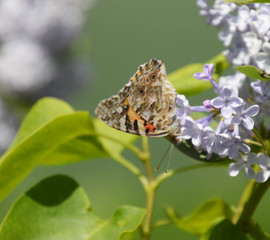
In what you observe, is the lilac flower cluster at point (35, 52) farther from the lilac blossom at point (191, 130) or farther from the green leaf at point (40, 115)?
the lilac blossom at point (191, 130)

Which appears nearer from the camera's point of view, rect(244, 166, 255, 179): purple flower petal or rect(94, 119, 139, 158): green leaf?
rect(244, 166, 255, 179): purple flower petal

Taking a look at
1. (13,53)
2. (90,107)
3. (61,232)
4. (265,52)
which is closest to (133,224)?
(61,232)

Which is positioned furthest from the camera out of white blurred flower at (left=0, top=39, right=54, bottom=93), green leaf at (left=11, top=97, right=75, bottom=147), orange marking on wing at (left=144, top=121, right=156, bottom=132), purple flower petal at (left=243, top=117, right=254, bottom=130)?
white blurred flower at (left=0, top=39, right=54, bottom=93)

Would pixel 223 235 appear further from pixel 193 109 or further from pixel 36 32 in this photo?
pixel 36 32

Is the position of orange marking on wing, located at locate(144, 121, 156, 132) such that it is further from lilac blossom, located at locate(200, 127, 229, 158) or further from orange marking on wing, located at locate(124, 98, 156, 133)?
lilac blossom, located at locate(200, 127, 229, 158)

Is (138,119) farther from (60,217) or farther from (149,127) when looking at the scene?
(60,217)

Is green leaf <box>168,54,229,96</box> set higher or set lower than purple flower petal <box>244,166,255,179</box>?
higher

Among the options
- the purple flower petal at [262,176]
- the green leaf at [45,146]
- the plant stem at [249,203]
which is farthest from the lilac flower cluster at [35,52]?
the purple flower petal at [262,176]

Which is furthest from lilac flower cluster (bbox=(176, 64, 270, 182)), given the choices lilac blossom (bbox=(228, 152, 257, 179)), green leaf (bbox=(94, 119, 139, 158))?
green leaf (bbox=(94, 119, 139, 158))
